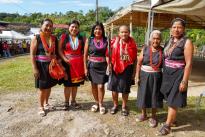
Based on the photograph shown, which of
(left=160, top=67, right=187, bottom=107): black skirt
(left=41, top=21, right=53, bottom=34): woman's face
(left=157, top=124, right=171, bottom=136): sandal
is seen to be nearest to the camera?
(left=160, top=67, right=187, bottom=107): black skirt

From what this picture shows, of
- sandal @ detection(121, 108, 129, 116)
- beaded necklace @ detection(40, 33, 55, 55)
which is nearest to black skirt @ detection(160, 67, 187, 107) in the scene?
sandal @ detection(121, 108, 129, 116)

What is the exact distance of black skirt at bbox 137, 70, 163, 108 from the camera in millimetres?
5648

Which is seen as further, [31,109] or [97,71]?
[31,109]

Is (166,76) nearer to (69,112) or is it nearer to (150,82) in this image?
(150,82)

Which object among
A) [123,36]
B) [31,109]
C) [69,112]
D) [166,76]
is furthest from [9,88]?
[166,76]

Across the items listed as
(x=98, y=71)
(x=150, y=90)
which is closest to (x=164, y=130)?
(x=150, y=90)

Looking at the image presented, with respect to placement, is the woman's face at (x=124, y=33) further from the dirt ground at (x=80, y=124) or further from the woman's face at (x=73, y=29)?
the dirt ground at (x=80, y=124)

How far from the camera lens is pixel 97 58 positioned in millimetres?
6176

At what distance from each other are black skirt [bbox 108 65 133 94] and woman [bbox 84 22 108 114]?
0.20 meters

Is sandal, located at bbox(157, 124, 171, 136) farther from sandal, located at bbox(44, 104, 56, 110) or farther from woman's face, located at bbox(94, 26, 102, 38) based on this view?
sandal, located at bbox(44, 104, 56, 110)

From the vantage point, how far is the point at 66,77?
20.9 feet

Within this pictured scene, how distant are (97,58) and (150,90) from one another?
45.2 inches

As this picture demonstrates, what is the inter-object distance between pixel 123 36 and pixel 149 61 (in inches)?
25.9

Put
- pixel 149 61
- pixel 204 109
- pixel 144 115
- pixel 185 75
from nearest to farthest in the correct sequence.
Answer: pixel 185 75 < pixel 149 61 < pixel 144 115 < pixel 204 109
